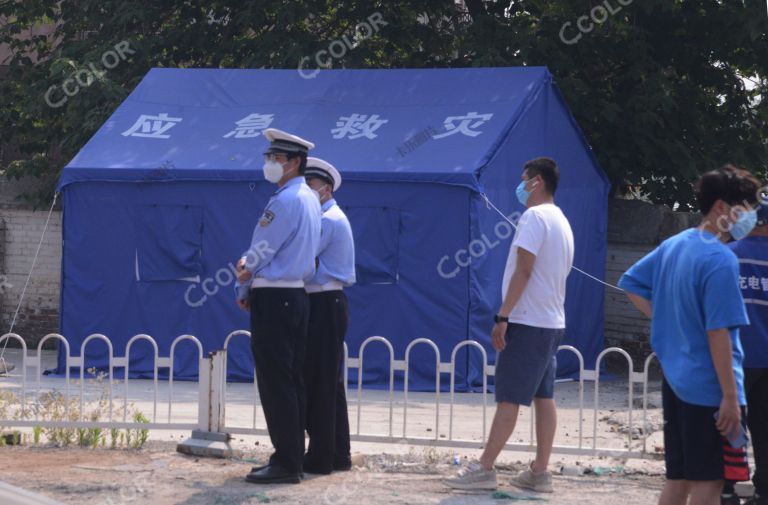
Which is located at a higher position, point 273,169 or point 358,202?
point 358,202

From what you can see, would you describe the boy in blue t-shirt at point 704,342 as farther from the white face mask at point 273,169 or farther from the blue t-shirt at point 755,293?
the white face mask at point 273,169

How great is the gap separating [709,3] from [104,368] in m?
8.14

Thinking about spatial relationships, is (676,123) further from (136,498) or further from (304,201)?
(136,498)

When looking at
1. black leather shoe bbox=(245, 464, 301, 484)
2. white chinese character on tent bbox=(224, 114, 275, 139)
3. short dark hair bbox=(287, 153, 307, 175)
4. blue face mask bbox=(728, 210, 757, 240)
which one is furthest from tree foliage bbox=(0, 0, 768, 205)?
blue face mask bbox=(728, 210, 757, 240)

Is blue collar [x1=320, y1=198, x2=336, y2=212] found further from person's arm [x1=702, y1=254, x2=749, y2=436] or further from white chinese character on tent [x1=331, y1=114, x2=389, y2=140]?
A: white chinese character on tent [x1=331, y1=114, x2=389, y2=140]

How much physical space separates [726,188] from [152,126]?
896 cm

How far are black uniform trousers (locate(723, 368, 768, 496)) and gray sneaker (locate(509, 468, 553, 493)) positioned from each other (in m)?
1.11

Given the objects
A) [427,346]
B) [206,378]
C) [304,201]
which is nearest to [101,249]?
[427,346]

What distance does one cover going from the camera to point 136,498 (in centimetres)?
635

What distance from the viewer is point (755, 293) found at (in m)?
5.89

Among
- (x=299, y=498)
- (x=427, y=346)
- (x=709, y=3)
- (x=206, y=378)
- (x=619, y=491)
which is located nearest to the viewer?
(x=299, y=498)

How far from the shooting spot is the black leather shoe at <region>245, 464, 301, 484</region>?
659 cm

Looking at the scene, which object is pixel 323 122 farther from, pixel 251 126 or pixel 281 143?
pixel 281 143

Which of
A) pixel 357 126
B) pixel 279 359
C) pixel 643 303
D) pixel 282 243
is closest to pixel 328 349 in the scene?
pixel 279 359
